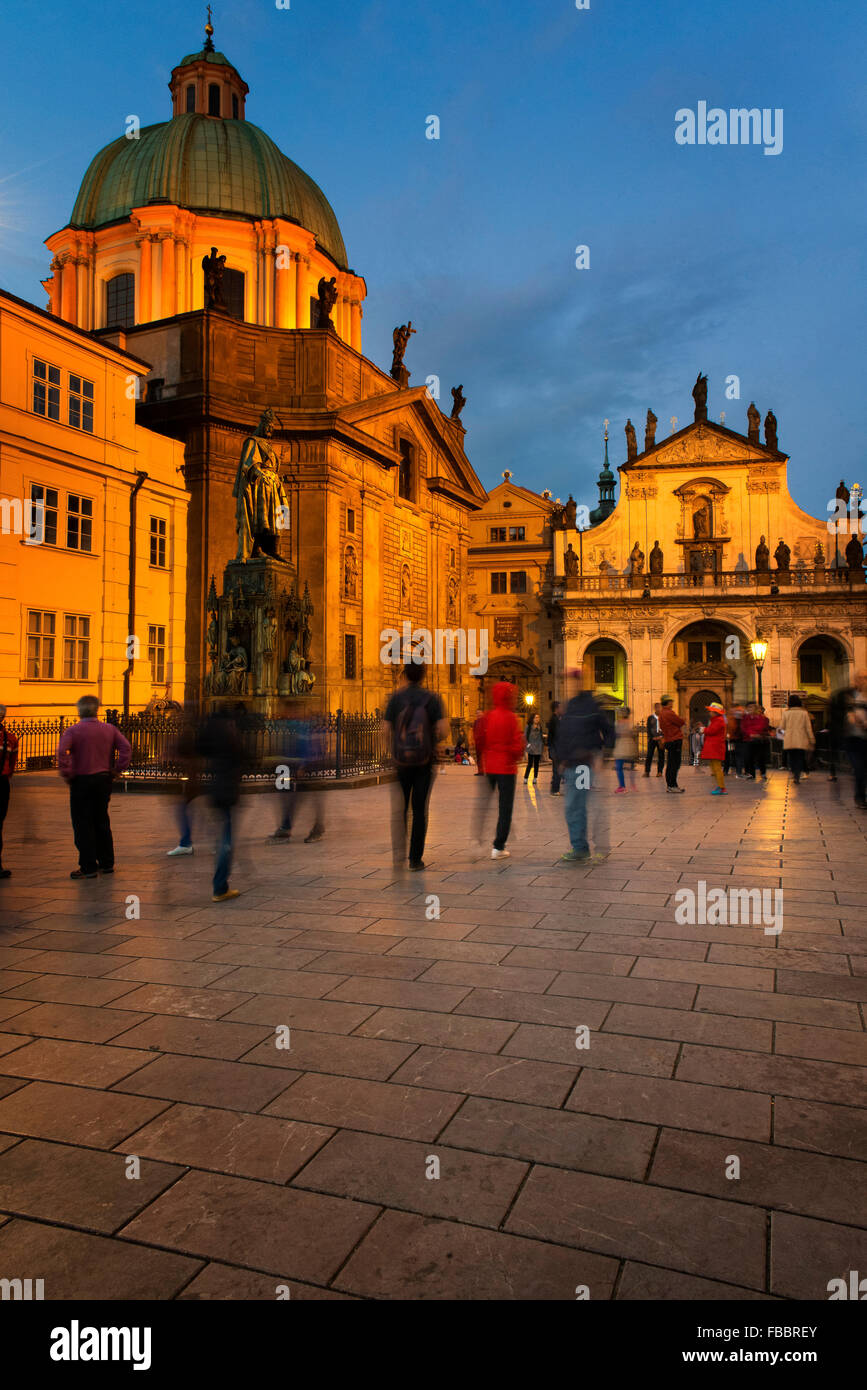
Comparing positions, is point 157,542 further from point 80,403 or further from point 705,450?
point 705,450

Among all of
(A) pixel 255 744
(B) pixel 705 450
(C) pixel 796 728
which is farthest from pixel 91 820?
(B) pixel 705 450

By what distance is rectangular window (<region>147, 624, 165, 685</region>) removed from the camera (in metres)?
26.6

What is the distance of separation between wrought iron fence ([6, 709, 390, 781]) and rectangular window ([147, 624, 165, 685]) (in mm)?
4208

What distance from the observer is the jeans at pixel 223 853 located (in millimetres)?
6980

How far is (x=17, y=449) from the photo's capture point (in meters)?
21.7

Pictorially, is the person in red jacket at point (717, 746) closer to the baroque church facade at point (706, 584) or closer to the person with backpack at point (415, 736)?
the person with backpack at point (415, 736)

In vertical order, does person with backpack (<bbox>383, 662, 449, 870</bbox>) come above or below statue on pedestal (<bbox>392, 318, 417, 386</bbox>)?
below

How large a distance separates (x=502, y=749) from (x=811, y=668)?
44.0m

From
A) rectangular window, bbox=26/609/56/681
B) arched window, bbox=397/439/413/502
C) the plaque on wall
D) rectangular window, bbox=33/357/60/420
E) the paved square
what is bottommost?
the paved square

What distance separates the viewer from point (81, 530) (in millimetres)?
23828

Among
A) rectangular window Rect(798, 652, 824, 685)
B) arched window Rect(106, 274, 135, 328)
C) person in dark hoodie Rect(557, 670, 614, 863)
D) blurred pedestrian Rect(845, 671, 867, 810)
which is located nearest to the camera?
person in dark hoodie Rect(557, 670, 614, 863)

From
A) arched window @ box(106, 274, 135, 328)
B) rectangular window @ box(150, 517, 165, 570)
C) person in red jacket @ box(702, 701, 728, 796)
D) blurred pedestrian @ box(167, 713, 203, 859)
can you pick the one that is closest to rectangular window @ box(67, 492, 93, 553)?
rectangular window @ box(150, 517, 165, 570)

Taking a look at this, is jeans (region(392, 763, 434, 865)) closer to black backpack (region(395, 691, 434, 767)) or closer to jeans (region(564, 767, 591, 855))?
black backpack (region(395, 691, 434, 767))
